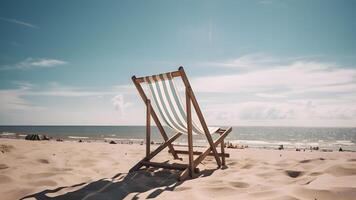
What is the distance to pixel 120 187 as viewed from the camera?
11.8 ft

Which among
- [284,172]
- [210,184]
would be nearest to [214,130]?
[284,172]

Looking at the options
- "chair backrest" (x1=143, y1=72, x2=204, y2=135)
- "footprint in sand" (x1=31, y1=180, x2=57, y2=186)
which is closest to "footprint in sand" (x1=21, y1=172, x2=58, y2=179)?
"footprint in sand" (x1=31, y1=180, x2=57, y2=186)

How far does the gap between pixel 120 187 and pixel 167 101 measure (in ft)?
5.61

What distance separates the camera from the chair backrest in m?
4.44

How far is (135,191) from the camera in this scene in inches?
137

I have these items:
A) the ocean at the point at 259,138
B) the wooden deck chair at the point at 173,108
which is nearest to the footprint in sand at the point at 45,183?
the wooden deck chair at the point at 173,108

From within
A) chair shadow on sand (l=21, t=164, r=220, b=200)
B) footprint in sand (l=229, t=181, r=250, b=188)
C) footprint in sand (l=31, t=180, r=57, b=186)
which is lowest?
chair shadow on sand (l=21, t=164, r=220, b=200)

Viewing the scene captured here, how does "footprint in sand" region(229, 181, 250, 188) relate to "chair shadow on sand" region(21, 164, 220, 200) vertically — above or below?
above

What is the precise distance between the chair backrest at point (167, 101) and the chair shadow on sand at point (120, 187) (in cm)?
94

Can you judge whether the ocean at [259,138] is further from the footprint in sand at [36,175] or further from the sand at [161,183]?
the footprint in sand at [36,175]

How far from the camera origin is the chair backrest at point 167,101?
175 inches

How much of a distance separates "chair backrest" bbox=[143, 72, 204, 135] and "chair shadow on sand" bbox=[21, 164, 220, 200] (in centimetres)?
94

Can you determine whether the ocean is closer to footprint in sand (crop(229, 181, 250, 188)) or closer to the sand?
the sand

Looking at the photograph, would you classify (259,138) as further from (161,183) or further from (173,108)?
(161,183)
